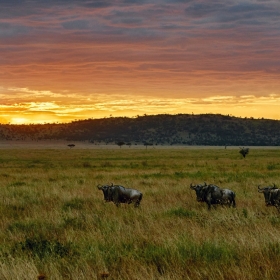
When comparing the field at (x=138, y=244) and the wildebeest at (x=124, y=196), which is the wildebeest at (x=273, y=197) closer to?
the field at (x=138, y=244)

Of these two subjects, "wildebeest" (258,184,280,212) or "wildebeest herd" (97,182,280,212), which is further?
"wildebeest herd" (97,182,280,212)

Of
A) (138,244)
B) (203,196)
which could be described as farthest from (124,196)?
(138,244)

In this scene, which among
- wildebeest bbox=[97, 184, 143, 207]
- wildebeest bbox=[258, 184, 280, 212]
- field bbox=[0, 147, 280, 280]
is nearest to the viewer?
field bbox=[0, 147, 280, 280]

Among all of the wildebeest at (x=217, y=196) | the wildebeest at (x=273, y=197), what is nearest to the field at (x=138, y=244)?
the wildebeest at (x=273, y=197)

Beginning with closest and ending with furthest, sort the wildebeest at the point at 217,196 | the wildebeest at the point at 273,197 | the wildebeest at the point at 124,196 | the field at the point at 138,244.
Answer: the field at the point at 138,244, the wildebeest at the point at 273,197, the wildebeest at the point at 217,196, the wildebeest at the point at 124,196

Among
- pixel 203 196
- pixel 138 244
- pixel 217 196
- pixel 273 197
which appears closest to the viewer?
pixel 138 244

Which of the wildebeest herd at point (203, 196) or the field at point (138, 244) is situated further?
the wildebeest herd at point (203, 196)

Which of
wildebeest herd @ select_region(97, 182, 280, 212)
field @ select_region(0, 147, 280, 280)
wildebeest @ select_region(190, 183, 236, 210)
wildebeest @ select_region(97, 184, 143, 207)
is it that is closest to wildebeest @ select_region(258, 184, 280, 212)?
field @ select_region(0, 147, 280, 280)

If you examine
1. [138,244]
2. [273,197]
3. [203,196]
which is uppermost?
[273,197]

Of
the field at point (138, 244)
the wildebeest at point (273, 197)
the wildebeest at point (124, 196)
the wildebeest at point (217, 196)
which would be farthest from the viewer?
the wildebeest at point (124, 196)

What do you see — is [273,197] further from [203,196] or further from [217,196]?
[203,196]

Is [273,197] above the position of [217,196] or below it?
above

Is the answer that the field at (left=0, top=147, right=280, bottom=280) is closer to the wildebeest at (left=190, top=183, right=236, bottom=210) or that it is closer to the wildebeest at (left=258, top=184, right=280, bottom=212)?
the wildebeest at (left=258, top=184, right=280, bottom=212)

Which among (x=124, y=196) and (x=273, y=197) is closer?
(x=273, y=197)
